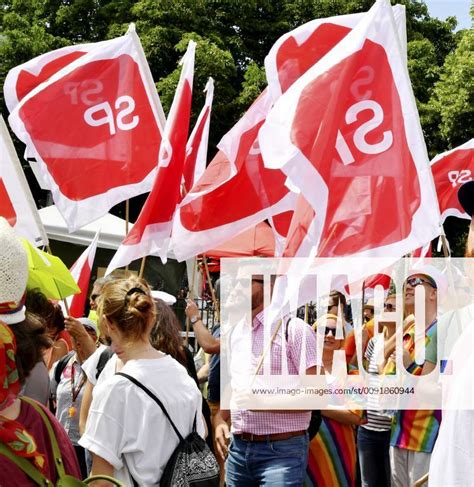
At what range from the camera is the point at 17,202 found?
22.2 ft

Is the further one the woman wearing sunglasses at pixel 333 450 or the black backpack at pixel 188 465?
the woman wearing sunglasses at pixel 333 450

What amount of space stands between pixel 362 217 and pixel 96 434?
7.10 feet

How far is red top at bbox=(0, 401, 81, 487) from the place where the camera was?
8.27 ft

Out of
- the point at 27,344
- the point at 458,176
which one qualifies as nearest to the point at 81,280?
the point at 458,176

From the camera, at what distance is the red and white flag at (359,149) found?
517cm

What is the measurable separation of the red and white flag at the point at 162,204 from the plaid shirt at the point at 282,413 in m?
1.51

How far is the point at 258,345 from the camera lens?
17.1ft

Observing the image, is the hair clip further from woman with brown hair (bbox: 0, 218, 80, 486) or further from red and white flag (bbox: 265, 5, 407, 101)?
red and white flag (bbox: 265, 5, 407, 101)

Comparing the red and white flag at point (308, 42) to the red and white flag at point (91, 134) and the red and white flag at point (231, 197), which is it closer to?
the red and white flag at point (231, 197)

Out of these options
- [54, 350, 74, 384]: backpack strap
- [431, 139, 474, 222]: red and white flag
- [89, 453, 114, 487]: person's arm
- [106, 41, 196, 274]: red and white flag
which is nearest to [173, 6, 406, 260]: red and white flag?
[106, 41, 196, 274]: red and white flag

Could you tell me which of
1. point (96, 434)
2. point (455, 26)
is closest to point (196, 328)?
point (96, 434)

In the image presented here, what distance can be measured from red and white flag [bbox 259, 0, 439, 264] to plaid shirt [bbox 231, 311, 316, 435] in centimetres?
42

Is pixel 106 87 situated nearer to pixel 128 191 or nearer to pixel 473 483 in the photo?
pixel 128 191

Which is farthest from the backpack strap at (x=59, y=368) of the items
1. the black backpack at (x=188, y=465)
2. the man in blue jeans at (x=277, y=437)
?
the black backpack at (x=188, y=465)
